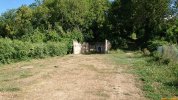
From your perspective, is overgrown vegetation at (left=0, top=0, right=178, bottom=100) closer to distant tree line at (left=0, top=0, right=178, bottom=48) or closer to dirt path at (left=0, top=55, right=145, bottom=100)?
distant tree line at (left=0, top=0, right=178, bottom=48)

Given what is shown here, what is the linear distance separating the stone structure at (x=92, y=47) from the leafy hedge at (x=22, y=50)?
27.5 feet

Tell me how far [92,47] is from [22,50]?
22403mm

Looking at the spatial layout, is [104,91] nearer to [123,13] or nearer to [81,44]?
[81,44]

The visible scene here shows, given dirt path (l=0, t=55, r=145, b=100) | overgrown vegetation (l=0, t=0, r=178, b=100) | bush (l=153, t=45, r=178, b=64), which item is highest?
overgrown vegetation (l=0, t=0, r=178, b=100)

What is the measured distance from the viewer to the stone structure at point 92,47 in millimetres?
48281

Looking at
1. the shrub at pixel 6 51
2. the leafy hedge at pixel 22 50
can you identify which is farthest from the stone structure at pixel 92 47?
the shrub at pixel 6 51

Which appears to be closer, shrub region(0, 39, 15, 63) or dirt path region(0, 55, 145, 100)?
dirt path region(0, 55, 145, 100)

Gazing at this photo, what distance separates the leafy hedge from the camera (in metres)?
28.3

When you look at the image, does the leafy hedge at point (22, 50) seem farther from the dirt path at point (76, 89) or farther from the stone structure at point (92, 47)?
the dirt path at point (76, 89)

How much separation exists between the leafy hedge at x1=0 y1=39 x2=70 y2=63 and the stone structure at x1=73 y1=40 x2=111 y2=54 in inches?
331

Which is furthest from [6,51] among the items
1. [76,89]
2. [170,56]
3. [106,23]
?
[106,23]

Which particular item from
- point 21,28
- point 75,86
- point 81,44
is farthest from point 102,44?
point 75,86

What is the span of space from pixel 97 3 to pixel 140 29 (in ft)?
26.3

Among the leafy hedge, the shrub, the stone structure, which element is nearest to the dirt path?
the shrub
